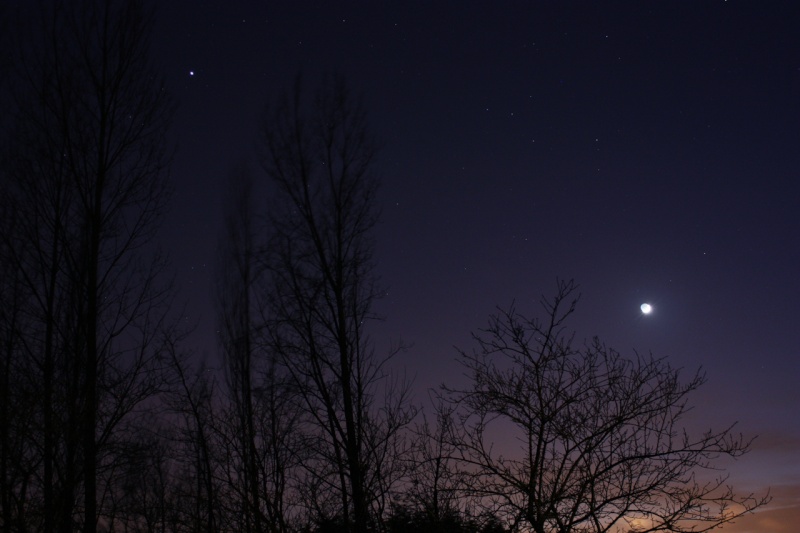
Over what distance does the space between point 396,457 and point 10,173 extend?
6.27 meters

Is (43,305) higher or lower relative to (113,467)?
higher

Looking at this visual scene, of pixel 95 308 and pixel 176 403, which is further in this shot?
pixel 176 403

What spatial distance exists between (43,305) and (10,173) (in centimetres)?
190

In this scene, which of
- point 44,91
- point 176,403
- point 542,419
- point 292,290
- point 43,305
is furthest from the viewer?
point 176,403

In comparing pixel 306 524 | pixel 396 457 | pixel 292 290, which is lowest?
pixel 306 524

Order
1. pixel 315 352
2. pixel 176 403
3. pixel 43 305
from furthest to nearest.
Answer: pixel 176 403 → pixel 315 352 → pixel 43 305

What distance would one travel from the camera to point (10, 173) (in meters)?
9.43

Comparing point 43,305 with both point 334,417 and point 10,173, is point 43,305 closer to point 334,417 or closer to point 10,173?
point 10,173

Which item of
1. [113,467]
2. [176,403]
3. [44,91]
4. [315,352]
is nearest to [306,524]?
[113,467]

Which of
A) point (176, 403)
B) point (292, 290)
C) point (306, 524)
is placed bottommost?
point (306, 524)

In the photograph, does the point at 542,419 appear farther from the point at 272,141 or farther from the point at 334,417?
the point at 272,141

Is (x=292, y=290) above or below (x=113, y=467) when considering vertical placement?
above

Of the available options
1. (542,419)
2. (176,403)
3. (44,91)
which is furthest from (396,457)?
(44,91)

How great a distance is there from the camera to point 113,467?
860 cm
